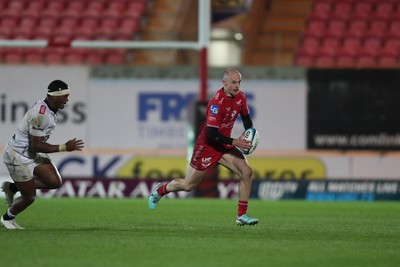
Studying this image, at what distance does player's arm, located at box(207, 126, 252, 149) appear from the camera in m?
12.9

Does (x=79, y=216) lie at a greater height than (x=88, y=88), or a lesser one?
lesser

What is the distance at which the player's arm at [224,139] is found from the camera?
12883mm

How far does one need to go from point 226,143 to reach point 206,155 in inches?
20.7

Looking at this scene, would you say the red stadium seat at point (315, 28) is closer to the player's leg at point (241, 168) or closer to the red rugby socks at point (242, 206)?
the player's leg at point (241, 168)

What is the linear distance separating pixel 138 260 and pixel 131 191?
13.1 meters

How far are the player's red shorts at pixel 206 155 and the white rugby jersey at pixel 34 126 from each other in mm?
2153

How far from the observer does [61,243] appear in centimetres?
1075

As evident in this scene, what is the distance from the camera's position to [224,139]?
42.8ft

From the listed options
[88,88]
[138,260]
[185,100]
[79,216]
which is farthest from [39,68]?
[138,260]

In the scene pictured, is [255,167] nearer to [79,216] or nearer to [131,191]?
[131,191]

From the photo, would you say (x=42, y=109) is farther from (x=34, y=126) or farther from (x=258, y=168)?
(x=258, y=168)

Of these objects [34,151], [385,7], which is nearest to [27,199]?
[34,151]

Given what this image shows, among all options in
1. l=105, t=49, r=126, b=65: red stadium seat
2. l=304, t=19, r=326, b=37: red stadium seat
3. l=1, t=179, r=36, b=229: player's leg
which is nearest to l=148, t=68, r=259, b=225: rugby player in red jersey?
l=1, t=179, r=36, b=229: player's leg

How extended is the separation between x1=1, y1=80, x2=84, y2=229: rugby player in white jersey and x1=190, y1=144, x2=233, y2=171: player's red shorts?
1.83m
